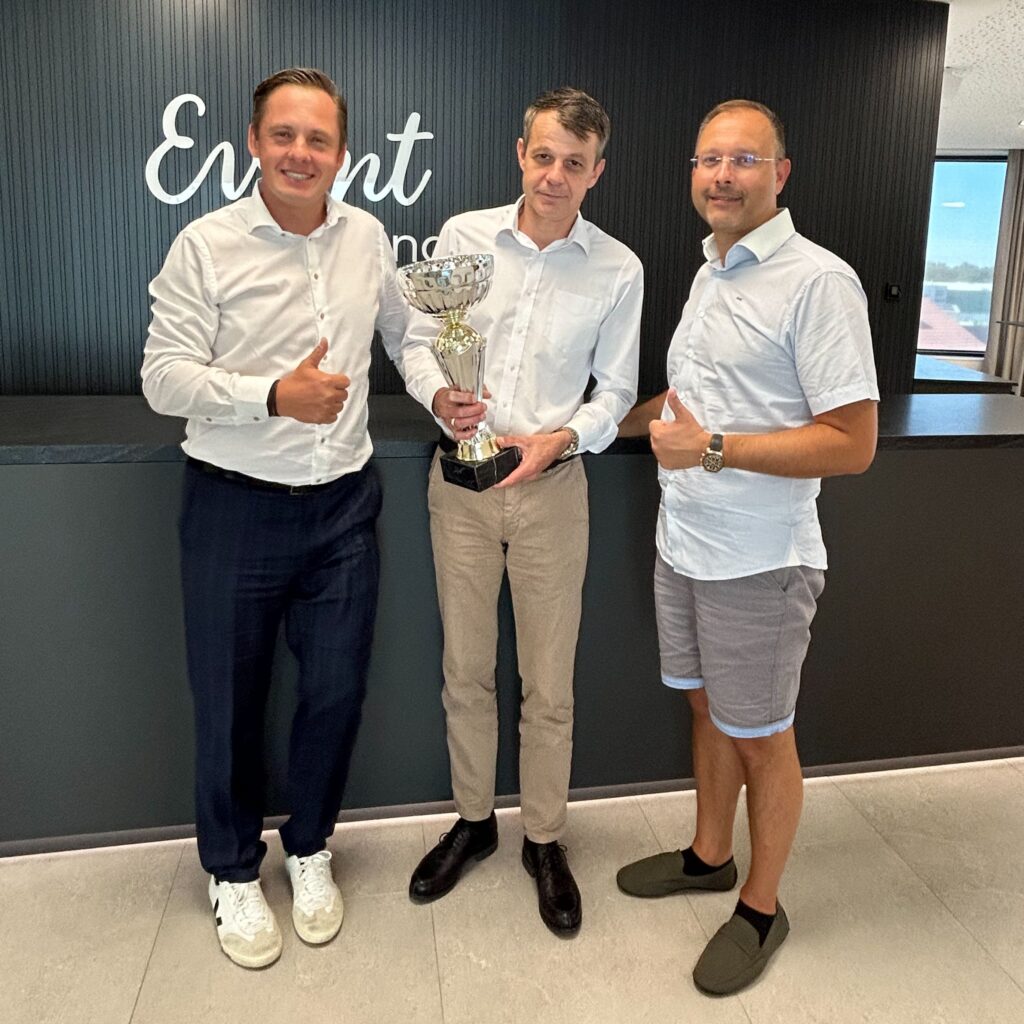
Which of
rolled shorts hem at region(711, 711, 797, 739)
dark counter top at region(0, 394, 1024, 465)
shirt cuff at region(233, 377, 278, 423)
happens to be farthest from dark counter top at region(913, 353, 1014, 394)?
shirt cuff at region(233, 377, 278, 423)

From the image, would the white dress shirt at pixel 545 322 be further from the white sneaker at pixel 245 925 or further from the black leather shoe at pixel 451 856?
the white sneaker at pixel 245 925

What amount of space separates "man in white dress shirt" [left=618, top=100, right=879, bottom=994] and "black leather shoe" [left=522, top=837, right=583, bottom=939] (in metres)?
0.28

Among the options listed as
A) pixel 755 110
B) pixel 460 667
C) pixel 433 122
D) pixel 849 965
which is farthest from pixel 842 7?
pixel 849 965

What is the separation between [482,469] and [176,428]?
86 cm

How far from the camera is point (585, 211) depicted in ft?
11.1

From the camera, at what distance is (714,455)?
5.40 feet

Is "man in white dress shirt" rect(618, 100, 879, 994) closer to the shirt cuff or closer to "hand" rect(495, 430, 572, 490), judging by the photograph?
"hand" rect(495, 430, 572, 490)

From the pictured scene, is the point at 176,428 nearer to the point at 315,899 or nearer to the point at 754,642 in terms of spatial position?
the point at 315,899

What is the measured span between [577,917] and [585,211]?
2.34 metres

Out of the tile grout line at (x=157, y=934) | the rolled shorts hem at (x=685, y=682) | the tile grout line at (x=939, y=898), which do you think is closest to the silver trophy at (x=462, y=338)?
the rolled shorts hem at (x=685, y=682)

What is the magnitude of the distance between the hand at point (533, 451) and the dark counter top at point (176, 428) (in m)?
0.36

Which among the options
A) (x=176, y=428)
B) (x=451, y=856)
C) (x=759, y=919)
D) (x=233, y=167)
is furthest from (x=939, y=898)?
(x=233, y=167)

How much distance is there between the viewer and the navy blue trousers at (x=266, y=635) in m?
1.80

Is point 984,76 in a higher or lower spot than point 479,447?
higher
